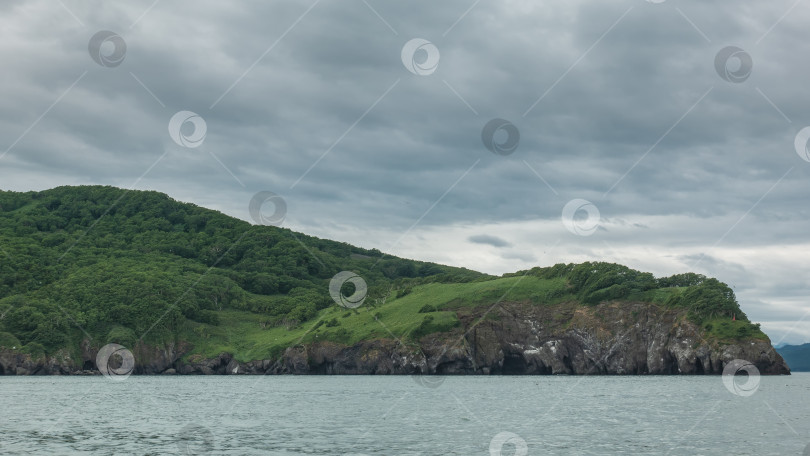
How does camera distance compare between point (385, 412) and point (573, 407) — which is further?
point (573, 407)

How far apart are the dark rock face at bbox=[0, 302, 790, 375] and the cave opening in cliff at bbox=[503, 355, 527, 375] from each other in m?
0.28

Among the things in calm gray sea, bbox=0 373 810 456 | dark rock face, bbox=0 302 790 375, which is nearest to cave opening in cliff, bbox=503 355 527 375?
dark rock face, bbox=0 302 790 375

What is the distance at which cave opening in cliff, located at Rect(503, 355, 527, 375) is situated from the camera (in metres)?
190

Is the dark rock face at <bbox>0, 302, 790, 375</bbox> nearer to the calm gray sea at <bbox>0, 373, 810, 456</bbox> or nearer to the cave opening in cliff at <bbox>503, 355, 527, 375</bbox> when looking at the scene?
the cave opening in cliff at <bbox>503, 355, 527, 375</bbox>

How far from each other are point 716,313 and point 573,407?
116 m

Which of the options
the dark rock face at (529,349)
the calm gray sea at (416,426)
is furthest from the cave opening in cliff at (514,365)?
the calm gray sea at (416,426)

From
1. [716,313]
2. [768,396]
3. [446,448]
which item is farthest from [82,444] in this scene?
[716,313]

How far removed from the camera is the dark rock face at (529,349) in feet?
563

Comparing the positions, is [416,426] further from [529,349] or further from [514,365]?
[514,365]

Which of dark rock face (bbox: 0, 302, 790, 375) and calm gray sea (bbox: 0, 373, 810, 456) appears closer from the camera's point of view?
calm gray sea (bbox: 0, 373, 810, 456)

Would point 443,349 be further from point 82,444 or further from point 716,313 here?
point 82,444

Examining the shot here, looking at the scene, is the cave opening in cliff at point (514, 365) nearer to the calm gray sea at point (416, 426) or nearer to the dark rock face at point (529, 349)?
the dark rock face at point (529, 349)

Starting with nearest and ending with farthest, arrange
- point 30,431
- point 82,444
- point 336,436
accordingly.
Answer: point 82,444, point 336,436, point 30,431

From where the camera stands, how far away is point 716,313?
16562 centimetres
